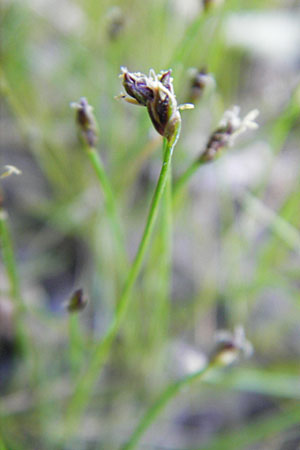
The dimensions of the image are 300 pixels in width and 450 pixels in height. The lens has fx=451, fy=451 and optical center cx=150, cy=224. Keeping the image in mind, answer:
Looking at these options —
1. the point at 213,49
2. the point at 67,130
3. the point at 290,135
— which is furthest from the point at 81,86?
the point at 290,135

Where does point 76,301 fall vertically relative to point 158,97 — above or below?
below

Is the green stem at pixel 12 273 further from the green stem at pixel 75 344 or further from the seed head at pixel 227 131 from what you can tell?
the seed head at pixel 227 131

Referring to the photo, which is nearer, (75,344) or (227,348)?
(227,348)

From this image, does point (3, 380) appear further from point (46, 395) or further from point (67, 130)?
point (67, 130)

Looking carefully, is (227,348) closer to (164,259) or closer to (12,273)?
(164,259)

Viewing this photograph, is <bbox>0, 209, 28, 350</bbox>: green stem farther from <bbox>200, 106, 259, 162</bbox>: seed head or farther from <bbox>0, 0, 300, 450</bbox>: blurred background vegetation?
<bbox>200, 106, 259, 162</bbox>: seed head

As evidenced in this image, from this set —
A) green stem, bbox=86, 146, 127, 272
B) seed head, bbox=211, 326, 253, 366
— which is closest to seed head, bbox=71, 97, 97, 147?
green stem, bbox=86, 146, 127, 272

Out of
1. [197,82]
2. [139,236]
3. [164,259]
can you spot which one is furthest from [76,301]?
A: [139,236]

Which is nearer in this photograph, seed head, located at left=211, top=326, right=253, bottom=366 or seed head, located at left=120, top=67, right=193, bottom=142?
seed head, located at left=120, top=67, right=193, bottom=142
